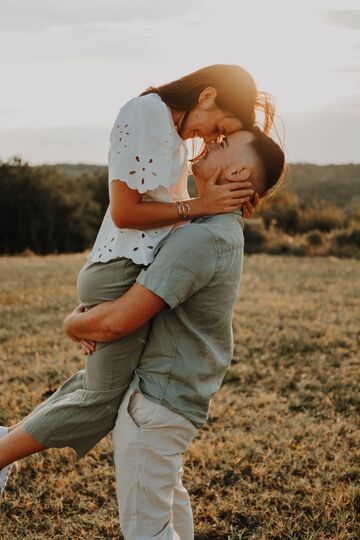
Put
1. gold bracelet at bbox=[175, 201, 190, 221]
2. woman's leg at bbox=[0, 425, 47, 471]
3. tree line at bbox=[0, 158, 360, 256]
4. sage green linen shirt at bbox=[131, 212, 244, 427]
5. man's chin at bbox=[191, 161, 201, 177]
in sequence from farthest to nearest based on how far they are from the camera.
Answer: tree line at bbox=[0, 158, 360, 256]
woman's leg at bbox=[0, 425, 47, 471]
man's chin at bbox=[191, 161, 201, 177]
gold bracelet at bbox=[175, 201, 190, 221]
sage green linen shirt at bbox=[131, 212, 244, 427]

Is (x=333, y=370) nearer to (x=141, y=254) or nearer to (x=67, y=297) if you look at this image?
(x=141, y=254)

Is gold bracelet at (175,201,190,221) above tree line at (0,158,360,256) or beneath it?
above

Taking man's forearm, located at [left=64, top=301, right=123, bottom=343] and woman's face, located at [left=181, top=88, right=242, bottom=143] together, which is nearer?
man's forearm, located at [left=64, top=301, right=123, bottom=343]

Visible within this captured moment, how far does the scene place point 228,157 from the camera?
2.26 meters

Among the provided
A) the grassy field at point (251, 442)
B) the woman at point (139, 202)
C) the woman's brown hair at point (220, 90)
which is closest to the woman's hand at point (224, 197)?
the woman at point (139, 202)

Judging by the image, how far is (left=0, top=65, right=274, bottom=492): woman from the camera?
2.13m

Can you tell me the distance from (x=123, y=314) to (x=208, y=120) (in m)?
0.82

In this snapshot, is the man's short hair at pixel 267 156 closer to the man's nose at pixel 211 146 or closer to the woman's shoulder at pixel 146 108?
the man's nose at pixel 211 146

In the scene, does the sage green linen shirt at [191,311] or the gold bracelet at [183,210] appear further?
the gold bracelet at [183,210]

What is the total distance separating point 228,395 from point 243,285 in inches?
201

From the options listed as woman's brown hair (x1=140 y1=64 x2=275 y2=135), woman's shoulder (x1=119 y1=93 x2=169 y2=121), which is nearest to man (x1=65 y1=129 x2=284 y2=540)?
woman's brown hair (x1=140 y1=64 x2=275 y2=135)

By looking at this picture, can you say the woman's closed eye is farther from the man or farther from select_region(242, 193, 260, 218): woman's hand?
select_region(242, 193, 260, 218): woman's hand

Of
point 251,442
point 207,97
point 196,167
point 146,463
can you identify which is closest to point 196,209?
point 196,167

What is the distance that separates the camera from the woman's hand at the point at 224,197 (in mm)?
2223
